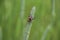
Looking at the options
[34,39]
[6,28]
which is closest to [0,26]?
[6,28]

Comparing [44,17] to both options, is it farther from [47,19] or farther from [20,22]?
[20,22]

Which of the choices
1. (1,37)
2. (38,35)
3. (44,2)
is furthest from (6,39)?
(44,2)

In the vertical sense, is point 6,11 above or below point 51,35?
above

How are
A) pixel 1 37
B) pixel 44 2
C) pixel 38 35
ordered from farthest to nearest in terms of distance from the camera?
pixel 44 2 < pixel 38 35 < pixel 1 37

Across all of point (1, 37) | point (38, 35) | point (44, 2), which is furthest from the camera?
point (44, 2)

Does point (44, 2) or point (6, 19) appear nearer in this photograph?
point (6, 19)

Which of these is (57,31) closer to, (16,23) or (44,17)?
(44,17)
